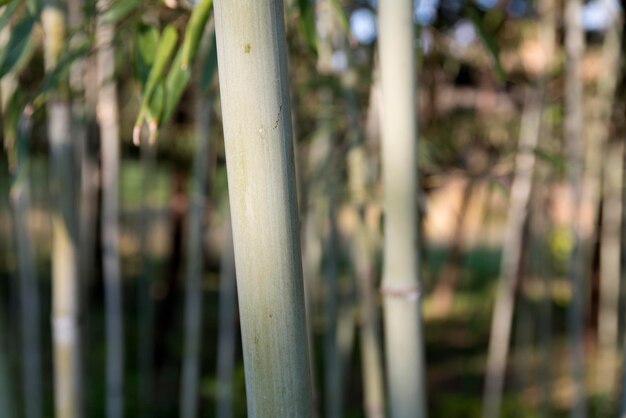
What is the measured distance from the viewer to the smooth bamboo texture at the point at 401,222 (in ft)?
1.76

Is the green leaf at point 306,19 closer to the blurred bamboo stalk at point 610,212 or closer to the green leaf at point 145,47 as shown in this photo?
the green leaf at point 145,47

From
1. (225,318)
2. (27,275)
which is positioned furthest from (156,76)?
(225,318)

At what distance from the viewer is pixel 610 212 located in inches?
90.6

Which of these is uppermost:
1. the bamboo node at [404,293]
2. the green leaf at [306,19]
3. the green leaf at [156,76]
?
the green leaf at [306,19]

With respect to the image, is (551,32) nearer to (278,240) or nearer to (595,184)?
(595,184)

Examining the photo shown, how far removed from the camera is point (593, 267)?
321 centimetres

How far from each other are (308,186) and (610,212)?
140 cm

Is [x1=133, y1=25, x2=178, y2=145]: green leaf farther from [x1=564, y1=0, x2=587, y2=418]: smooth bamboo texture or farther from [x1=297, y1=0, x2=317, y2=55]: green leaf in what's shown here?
[x1=564, y1=0, x2=587, y2=418]: smooth bamboo texture

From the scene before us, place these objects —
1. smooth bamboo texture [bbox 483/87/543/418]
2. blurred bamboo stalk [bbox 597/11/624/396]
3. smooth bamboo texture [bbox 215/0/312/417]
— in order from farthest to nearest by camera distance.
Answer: blurred bamboo stalk [bbox 597/11/624/396]
smooth bamboo texture [bbox 483/87/543/418]
smooth bamboo texture [bbox 215/0/312/417]

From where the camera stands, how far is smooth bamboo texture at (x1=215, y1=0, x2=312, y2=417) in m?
0.35

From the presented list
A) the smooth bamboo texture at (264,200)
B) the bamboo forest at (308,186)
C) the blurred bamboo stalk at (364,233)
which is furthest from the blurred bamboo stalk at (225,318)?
the smooth bamboo texture at (264,200)

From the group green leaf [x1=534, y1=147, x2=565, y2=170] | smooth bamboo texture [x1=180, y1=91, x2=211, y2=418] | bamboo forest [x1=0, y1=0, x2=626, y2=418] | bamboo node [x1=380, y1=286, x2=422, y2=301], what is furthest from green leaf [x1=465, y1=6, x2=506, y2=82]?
smooth bamboo texture [x1=180, y1=91, x2=211, y2=418]

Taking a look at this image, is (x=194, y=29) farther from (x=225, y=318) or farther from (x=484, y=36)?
(x=225, y=318)

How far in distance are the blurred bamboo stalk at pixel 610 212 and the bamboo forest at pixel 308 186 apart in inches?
0.4
